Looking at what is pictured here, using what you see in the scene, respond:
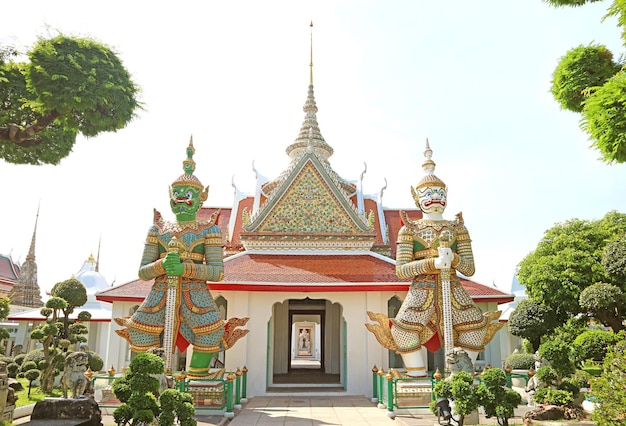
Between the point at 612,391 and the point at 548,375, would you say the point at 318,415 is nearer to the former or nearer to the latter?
the point at 548,375

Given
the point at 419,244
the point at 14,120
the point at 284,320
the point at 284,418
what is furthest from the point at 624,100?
the point at 284,320

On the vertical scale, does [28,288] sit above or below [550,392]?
above

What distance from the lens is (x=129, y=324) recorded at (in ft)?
26.2

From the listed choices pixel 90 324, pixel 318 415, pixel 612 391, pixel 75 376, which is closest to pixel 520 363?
pixel 318 415

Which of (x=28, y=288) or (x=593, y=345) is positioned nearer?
(x=593, y=345)

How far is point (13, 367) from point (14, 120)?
6.21 metres

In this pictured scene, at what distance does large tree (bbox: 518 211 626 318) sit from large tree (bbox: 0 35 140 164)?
9.42 metres

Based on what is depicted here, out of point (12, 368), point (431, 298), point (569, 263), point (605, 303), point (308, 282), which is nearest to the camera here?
point (431, 298)

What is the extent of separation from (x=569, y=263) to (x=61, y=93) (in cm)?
1093

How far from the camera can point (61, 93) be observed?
23.3 ft

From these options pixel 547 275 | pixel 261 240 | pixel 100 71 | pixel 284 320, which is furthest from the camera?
pixel 284 320

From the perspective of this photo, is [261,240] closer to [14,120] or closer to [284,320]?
[284,320]

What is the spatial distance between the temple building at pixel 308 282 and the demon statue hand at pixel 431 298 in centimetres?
167

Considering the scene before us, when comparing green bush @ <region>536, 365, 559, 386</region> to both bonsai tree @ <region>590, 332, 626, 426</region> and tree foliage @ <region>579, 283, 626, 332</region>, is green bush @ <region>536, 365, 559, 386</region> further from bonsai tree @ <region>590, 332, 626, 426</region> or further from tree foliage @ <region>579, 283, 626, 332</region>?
tree foliage @ <region>579, 283, 626, 332</region>
